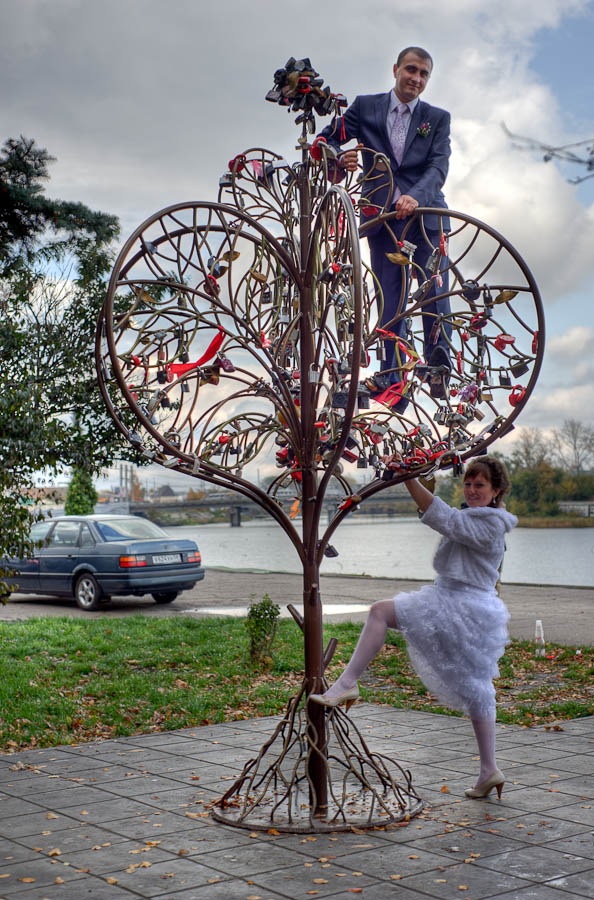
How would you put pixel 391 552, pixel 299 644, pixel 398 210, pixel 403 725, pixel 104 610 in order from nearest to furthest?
pixel 398 210 → pixel 403 725 → pixel 299 644 → pixel 104 610 → pixel 391 552

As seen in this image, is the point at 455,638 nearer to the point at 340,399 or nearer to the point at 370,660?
the point at 370,660

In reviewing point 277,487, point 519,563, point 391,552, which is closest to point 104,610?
point 277,487

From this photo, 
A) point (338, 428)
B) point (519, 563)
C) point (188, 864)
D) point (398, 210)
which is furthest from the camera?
point (519, 563)

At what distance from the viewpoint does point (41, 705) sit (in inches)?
300

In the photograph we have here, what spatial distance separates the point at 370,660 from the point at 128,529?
1207 cm

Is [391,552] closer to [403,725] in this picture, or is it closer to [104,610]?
[104,610]

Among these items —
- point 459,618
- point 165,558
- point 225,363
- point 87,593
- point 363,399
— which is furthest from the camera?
point 87,593

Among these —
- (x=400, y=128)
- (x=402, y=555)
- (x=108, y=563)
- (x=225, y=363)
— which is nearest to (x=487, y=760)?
(x=225, y=363)

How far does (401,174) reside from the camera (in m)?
5.24

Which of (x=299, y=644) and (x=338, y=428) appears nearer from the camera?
(x=338, y=428)

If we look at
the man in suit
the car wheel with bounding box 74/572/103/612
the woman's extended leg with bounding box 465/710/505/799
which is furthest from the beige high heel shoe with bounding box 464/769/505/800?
the car wheel with bounding box 74/572/103/612

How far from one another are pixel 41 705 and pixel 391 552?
1152 inches

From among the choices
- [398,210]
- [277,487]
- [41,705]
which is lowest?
[41,705]

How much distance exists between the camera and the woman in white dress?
15.3ft
